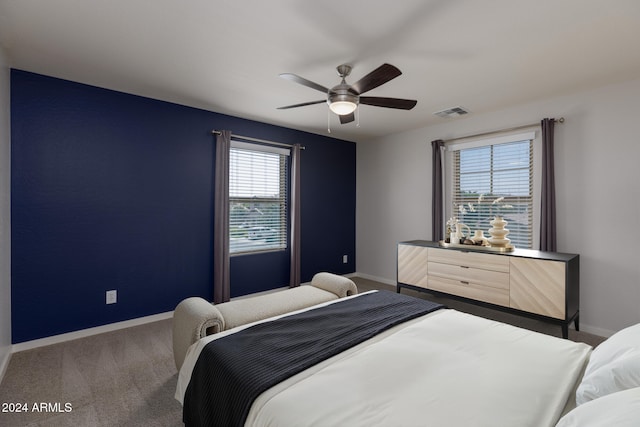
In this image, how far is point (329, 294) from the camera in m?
2.88

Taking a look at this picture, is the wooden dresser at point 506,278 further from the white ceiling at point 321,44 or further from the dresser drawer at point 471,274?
the white ceiling at point 321,44

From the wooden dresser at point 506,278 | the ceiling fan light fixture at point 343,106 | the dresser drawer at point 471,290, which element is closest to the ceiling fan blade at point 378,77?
the ceiling fan light fixture at point 343,106

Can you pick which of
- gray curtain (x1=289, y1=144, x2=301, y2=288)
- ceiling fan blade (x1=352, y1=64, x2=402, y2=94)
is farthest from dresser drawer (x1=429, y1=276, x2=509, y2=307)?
ceiling fan blade (x1=352, y1=64, x2=402, y2=94)

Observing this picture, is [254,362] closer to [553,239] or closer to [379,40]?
[379,40]

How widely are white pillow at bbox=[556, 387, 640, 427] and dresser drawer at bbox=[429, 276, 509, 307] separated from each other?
8.85 ft

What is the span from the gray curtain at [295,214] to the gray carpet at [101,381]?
1945mm

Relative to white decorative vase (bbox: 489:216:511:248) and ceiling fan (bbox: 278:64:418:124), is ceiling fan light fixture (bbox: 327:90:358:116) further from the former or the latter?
white decorative vase (bbox: 489:216:511:248)

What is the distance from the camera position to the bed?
1086 mm

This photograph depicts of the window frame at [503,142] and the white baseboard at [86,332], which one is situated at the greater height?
the window frame at [503,142]

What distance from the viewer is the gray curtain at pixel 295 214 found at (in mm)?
4684

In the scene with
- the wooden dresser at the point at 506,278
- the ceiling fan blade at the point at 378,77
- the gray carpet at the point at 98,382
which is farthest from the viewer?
the wooden dresser at the point at 506,278

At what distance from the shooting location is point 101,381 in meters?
2.32

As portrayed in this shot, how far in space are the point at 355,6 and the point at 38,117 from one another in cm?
304

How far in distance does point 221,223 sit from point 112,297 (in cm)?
140
